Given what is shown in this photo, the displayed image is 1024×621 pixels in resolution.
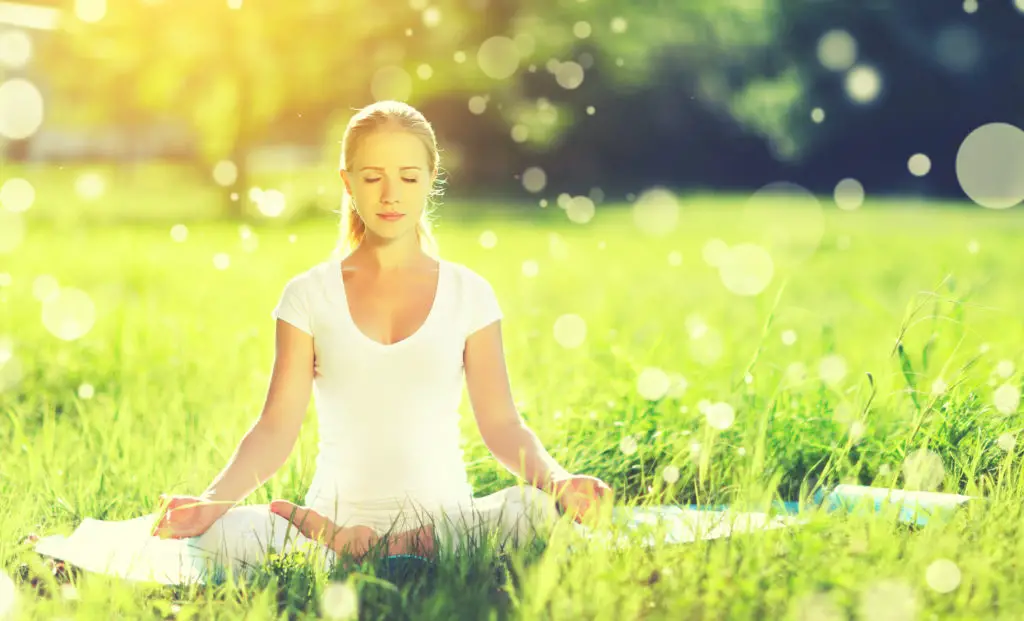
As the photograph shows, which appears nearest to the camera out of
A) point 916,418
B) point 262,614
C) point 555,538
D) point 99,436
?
point 262,614

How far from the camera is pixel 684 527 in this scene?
3074 millimetres

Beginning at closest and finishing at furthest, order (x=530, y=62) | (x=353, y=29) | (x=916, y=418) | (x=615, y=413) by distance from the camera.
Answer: (x=916, y=418)
(x=615, y=413)
(x=353, y=29)
(x=530, y=62)

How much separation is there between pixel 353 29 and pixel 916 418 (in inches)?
563

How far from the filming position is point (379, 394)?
293cm

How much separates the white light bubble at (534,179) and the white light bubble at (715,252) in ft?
23.6

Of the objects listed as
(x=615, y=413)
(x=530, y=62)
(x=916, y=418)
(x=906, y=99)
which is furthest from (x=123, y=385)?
(x=906, y=99)

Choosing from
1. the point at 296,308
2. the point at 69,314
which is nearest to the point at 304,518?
the point at 296,308

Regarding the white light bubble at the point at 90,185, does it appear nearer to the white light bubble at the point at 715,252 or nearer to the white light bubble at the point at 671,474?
the white light bubble at the point at 715,252

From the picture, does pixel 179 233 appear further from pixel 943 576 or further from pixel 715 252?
pixel 943 576

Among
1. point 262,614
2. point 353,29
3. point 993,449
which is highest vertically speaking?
point 353,29

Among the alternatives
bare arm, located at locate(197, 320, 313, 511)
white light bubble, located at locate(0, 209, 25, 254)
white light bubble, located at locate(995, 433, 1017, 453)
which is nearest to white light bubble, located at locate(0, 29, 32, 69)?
white light bubble, located at locate(0, 209, 25, 254)

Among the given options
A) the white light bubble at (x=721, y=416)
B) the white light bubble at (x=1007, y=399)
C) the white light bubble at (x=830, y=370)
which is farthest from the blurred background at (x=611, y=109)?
the white light bubble at (x=1007, y=399)

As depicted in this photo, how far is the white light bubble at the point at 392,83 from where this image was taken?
18159 millimetres

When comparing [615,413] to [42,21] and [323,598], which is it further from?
[42,21]
